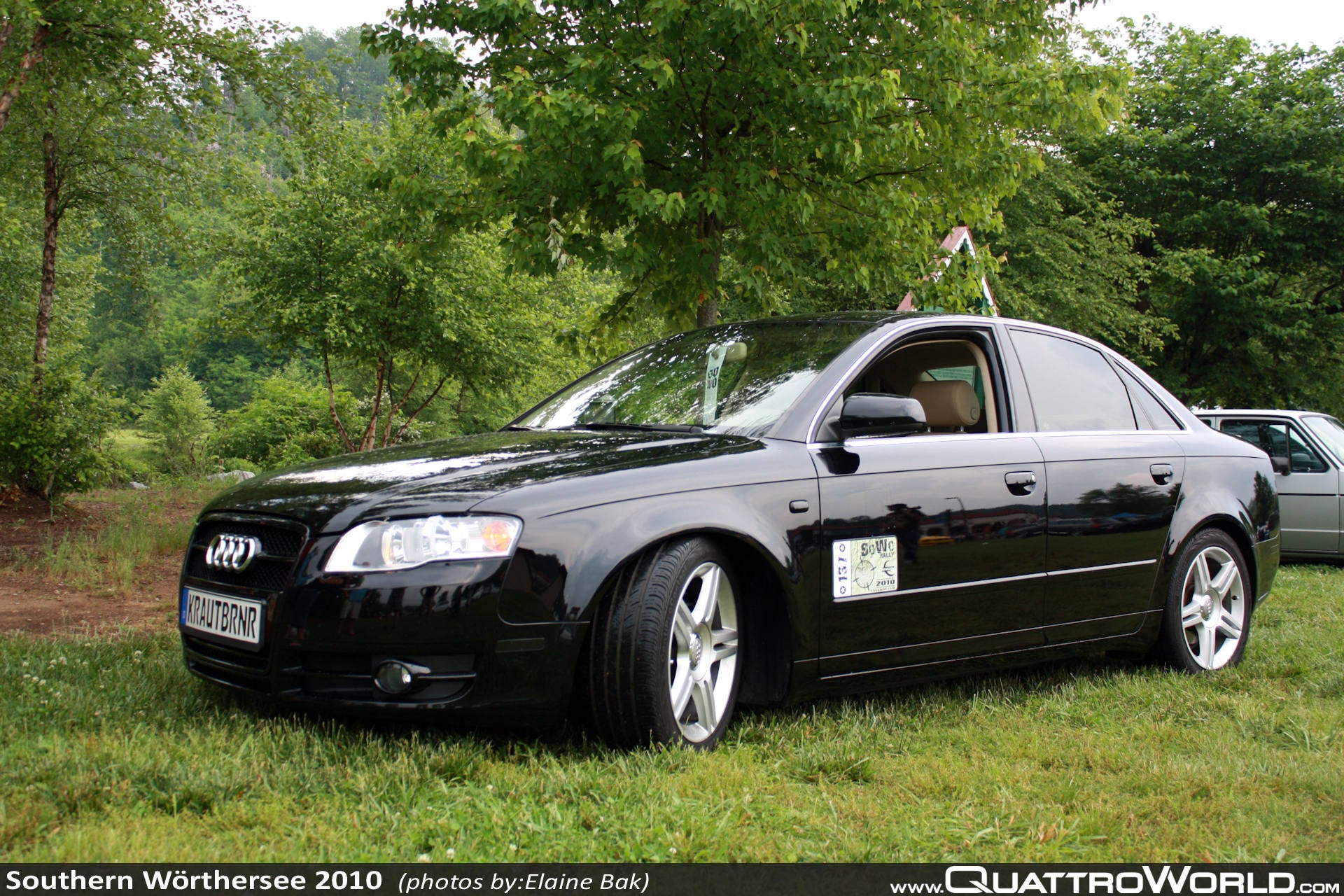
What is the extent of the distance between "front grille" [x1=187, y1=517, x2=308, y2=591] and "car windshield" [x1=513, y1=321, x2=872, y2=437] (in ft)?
4.67

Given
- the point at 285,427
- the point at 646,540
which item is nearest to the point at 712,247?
the point at 646,540

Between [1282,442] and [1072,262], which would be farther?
[1072,262]

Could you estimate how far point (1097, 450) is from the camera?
15.9ft

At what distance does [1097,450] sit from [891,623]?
1465mm

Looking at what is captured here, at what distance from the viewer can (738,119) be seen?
796 cm

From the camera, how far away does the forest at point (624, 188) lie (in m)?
7.68

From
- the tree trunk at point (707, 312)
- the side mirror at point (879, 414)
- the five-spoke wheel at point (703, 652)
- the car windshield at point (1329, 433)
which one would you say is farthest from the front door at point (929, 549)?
the car windshield at point (1329, 433)

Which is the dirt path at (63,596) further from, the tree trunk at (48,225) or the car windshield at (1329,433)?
the car windshield at (1329,433)

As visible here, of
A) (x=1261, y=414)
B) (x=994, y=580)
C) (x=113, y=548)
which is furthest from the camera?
(x=1261, y=414)

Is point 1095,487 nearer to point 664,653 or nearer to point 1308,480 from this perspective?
point 664,653

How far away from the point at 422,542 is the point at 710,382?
64.6 inches

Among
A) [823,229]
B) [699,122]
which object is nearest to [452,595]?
[699,122]
